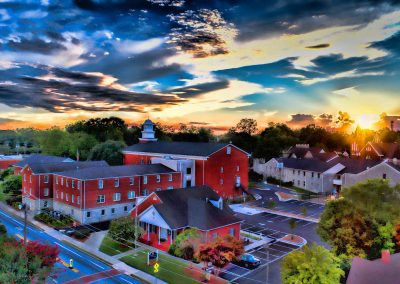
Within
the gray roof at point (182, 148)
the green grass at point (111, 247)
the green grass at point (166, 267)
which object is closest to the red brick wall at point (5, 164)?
the gray roof at point (182, 148)

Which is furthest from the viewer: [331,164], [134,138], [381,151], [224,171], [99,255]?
[134,138]

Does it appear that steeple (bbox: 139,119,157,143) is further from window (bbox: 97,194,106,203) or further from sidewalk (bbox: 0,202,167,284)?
sidewalk (bbox: 0,202,167,284)

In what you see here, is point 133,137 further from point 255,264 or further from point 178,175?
point 255,264

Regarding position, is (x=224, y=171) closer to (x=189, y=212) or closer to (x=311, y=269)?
(x=189, y=212)

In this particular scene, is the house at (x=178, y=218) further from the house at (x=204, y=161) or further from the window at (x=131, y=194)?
the house at (x=204, y=161)

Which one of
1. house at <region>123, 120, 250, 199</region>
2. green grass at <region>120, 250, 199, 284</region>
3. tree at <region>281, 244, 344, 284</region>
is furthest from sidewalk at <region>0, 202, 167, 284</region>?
house at <region>123, 120, 250, 199</region>

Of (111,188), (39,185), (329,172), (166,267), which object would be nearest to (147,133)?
(39,185)

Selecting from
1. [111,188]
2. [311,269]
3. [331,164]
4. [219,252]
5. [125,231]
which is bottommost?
[125,231]
